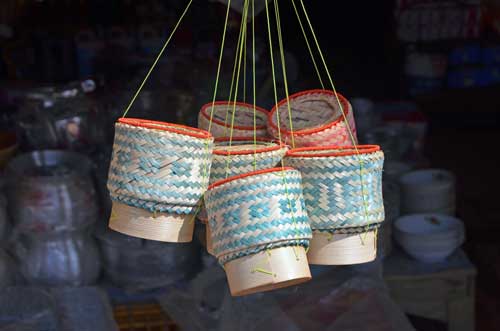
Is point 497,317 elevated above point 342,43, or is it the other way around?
point 342,43

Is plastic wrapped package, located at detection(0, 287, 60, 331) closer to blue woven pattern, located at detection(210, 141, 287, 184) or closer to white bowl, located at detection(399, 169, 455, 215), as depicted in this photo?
blue woven pattern, located at detection(210, 141, 287, 184)

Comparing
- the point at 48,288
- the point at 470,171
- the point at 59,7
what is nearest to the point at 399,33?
the point at 470,171

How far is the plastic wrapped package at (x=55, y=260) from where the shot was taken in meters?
2.90

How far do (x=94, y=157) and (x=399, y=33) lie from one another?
149 inches

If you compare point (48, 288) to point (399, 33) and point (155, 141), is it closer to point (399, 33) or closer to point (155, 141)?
point (155, 141)

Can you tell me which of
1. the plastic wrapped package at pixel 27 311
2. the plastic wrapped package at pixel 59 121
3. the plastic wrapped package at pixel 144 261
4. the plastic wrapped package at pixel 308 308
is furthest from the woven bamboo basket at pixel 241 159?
the plastic wrapped package at pixel 59 121

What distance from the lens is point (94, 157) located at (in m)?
3.25

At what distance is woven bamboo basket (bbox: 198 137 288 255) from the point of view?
4.86ft

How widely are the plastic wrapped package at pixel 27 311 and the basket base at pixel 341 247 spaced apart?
1.23 metres

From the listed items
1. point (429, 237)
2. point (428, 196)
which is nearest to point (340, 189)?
point (429, 237)

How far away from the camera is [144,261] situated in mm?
2961

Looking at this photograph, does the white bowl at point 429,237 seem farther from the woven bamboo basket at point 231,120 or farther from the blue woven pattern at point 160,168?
the blue woven pattern at point 160,168

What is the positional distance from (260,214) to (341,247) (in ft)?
0.69

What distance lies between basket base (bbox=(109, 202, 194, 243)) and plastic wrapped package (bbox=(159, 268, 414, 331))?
3.06 ft
